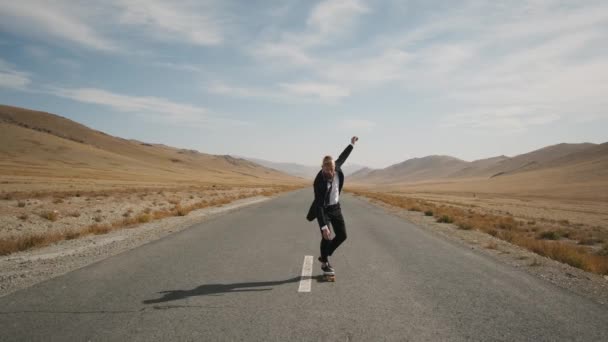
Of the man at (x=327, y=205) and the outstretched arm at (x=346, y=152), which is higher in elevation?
the outstretched arm at (x=346, y=152)

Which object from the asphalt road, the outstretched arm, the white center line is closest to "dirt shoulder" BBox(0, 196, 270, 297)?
the asphalt road

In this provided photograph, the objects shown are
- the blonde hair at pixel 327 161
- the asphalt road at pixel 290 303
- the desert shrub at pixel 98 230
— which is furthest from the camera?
the desert shrub at pixel 98 230

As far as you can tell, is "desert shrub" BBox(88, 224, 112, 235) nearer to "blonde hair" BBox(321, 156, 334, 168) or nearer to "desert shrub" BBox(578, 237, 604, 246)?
"blonde hair" BBox(321, 156, 334, 168)

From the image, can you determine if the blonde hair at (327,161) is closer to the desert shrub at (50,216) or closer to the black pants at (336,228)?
the black pants at (336,228)

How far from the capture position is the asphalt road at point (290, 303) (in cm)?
400

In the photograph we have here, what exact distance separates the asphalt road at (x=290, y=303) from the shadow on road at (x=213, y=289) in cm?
2

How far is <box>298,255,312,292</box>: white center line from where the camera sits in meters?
5.69

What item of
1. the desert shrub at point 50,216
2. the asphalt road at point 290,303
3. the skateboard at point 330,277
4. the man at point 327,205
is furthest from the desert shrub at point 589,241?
the desert shrub at point 50,216

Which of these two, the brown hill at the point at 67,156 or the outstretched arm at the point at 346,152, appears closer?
the outstretched arm at the point at 346,152

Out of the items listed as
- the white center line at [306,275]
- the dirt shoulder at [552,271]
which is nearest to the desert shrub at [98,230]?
the white center line at [306,275]

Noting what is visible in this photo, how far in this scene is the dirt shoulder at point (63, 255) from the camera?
637 cm

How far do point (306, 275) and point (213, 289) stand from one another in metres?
1.75

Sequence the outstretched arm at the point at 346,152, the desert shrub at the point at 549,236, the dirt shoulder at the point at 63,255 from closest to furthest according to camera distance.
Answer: the dirt shoulder at the point at 63,255, the outstretched arm at the point at 346,152, the desert shrub at the point at 549,236

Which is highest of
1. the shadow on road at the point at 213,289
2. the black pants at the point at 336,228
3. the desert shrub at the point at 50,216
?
the black pants at the point at 336,228
